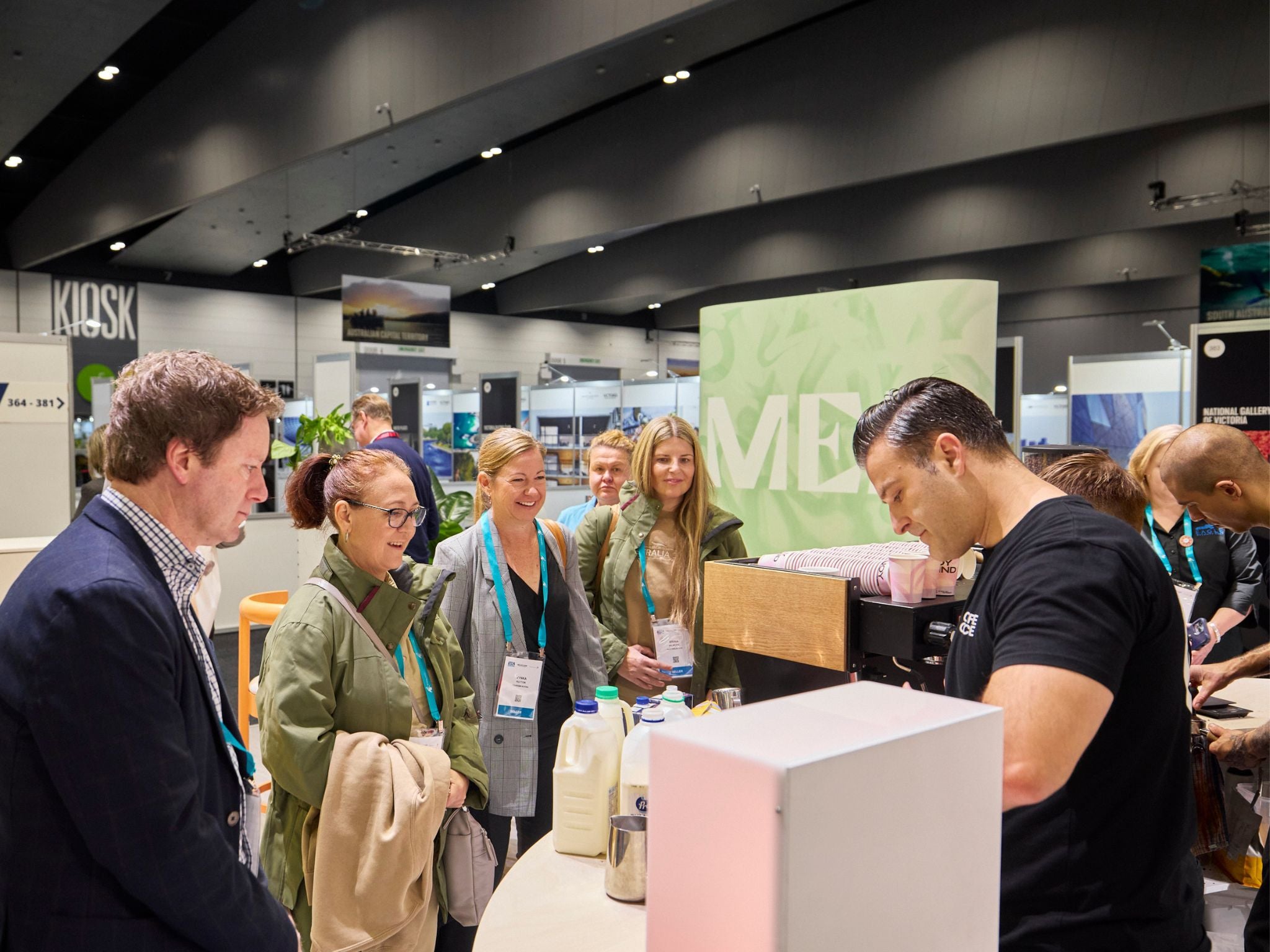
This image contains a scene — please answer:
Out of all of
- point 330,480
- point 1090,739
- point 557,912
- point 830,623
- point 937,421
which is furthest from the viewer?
point 330,480

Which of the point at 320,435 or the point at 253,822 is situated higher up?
the point at 320,435

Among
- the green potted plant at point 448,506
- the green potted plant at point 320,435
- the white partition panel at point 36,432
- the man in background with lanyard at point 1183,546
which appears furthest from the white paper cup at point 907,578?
the green potted plant at point 320,435

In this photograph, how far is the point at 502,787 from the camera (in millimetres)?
2623

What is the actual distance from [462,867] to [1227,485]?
2.00 metres

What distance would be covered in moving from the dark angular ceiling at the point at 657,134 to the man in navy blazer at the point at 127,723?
451 centimetres

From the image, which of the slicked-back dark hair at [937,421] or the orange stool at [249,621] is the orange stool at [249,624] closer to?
the orange stool at [249,621]

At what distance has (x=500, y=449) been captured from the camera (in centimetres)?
292

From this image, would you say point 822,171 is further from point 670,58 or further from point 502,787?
point 502,787

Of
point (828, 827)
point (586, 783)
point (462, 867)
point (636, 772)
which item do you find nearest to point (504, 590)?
point (462, 867)

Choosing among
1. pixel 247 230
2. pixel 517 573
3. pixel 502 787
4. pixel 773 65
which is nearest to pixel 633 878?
pixel 502 787

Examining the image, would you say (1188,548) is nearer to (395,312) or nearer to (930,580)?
(930,580)

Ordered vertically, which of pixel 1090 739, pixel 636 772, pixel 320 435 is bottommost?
pixel 636 772

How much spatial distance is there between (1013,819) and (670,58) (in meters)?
8.39

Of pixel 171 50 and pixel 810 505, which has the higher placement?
pixel 171 50
